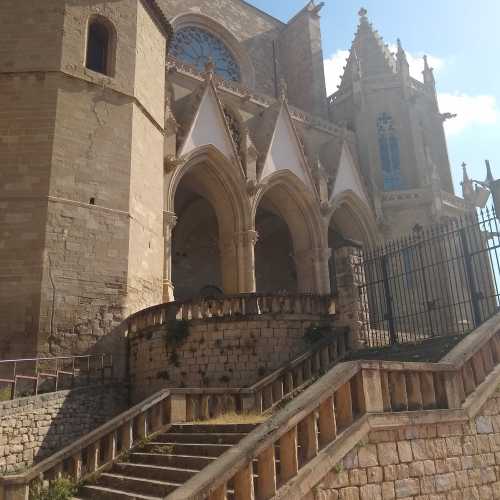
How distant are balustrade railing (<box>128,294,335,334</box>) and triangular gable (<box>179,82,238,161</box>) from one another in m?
6.35

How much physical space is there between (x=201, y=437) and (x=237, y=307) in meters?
4.29

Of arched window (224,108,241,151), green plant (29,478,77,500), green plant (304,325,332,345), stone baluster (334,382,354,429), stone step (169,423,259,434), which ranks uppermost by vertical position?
arched window (224,108,241,151)

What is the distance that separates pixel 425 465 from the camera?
534 centimetres

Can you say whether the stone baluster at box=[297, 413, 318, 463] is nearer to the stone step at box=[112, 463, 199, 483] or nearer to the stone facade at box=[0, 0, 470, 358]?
the stone step at box=[112, 463, 199, 483]

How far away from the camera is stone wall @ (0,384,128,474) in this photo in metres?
8.48

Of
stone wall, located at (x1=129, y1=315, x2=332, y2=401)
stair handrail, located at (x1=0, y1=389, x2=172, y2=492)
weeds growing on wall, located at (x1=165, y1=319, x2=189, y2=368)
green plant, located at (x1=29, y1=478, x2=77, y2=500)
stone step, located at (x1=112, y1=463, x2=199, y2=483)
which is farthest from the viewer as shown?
weeds growing on wall, located at (x1=165, y1=319, x2=189, y2=368)

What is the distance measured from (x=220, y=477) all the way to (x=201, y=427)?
9.46 ft

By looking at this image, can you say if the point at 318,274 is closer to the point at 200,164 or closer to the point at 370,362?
the point at 200,164

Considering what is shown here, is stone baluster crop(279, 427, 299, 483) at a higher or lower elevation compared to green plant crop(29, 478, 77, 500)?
higher

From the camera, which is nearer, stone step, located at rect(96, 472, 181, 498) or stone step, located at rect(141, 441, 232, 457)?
stone step, located at rect(96, 472, 181, 498)

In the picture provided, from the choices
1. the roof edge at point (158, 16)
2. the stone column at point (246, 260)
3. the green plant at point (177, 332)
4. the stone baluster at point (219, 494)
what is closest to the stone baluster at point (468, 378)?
the stone baluster at point (219, 494)

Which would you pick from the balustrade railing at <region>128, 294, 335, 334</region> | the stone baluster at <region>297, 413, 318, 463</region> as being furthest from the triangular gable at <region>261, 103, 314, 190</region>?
the stone baluster at <region>297, 413, 318, 463</region>

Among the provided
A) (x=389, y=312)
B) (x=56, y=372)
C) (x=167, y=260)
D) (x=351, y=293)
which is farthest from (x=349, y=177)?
(x=56, y=372)

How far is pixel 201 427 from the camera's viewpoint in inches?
276
